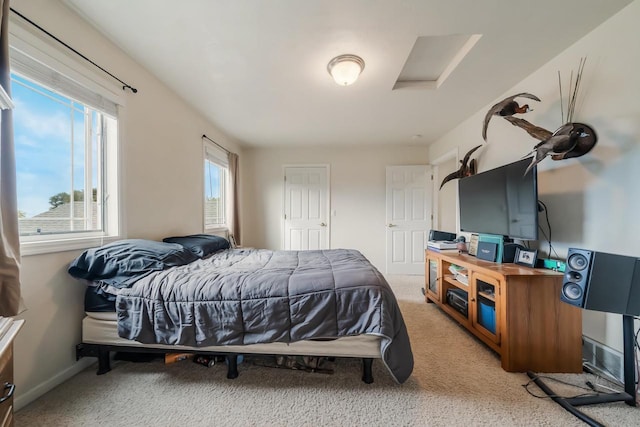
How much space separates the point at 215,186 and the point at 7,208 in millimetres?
2529

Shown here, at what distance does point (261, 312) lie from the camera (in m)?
1.37

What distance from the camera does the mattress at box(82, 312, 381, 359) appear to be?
1.40m

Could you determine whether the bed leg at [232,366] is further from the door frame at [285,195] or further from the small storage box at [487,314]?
the door frame at [285,195]

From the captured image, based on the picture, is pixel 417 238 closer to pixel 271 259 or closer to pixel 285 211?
pixel 285 211

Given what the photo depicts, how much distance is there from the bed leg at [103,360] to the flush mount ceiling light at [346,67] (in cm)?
257

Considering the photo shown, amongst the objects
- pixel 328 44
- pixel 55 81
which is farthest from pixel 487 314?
pixel 55 81

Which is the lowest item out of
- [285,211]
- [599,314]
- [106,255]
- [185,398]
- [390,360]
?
[185,398]

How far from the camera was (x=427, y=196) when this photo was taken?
13.9 feet

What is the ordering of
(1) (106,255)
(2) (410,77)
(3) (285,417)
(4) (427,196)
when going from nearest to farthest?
(3) (285,417) < (1) (106,255) < (2) (410,77) < (4) (427,196)

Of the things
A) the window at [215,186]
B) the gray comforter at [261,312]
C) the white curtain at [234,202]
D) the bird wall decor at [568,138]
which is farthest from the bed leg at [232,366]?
the white curtain at [234,202]

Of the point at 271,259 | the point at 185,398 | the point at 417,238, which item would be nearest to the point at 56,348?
the point at 185,398

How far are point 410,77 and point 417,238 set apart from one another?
2.75 meters

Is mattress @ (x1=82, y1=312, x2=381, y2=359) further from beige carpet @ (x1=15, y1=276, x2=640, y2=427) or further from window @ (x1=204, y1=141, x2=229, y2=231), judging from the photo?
window @ (x1=204, y1=141, x2=229, y2=231)

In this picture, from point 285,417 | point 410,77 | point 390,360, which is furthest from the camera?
point 410,77
